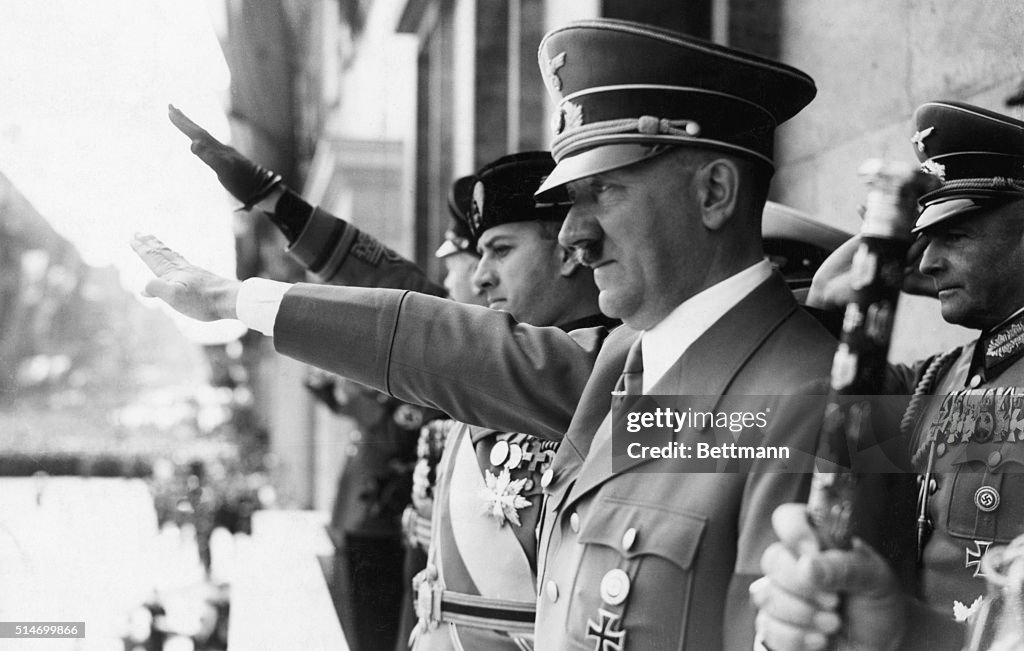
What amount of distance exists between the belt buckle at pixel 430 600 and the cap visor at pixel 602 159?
121 centimetres

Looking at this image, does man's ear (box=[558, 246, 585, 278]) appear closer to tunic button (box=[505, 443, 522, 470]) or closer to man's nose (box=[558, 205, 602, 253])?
tunic button (box=[505, 443, 522, 470])

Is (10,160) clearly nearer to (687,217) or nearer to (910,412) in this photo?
(687,217)

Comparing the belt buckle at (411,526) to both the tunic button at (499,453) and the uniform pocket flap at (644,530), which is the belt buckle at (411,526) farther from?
the uniform pocket flap at (644,530)

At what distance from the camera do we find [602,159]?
179 centimetres

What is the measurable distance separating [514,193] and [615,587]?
4.05 feet

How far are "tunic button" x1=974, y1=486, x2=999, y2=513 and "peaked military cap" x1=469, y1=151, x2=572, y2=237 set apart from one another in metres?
1.08

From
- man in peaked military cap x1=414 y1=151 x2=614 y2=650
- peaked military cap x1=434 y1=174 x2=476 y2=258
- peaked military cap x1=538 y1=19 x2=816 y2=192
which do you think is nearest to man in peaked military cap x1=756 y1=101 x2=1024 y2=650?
peaked military cap x1=538 y1=19 x2=816 y2=192

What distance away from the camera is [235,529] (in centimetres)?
640

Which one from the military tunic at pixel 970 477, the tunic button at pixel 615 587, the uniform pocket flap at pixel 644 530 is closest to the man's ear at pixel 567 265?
Result: the military tunic at pixel 970 477

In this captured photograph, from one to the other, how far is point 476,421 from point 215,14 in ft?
6.10

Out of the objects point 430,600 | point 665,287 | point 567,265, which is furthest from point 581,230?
point 430,600

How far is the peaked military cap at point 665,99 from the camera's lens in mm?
1760

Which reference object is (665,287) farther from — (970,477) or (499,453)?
(499,453)

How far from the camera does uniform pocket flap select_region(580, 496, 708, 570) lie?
158cm
